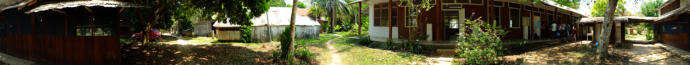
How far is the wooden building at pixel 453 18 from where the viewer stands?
472 inches

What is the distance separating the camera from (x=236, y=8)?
31.3 feet

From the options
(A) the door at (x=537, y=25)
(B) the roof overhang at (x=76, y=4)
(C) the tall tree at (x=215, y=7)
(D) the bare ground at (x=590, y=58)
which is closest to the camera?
(B) the roof overhang at (x=76, y=4)

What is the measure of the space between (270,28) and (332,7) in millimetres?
12960

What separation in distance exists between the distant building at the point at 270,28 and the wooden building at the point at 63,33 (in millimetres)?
4216

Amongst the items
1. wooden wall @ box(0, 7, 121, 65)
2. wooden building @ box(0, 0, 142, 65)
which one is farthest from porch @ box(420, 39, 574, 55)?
wooden wall @ box(0, 7, 121, 65)

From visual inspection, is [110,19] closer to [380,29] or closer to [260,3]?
[260,3]

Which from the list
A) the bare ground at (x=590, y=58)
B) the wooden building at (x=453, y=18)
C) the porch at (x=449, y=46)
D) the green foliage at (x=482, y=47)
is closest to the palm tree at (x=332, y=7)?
the wooden building at (x=453, y=18)

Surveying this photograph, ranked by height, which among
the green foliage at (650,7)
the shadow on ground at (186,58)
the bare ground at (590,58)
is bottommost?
the bare ground at (590,58)

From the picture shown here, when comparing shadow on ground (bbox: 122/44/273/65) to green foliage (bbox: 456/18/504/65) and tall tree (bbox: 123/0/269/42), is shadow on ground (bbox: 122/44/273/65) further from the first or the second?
green foliage (bbox: 456/18/504/65)

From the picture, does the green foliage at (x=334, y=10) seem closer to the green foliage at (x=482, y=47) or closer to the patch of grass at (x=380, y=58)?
the patch of grass at (x=380, y=58)

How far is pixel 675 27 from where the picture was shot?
11984 mm

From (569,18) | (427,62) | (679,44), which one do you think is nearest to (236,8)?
(427,62)

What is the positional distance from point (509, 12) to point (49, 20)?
1408 cm

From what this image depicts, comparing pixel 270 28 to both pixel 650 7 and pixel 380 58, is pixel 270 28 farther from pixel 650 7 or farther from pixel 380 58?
pixel 650 7
